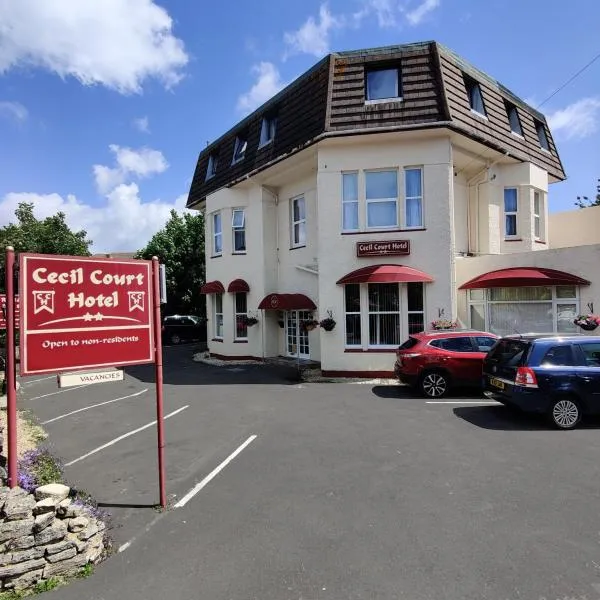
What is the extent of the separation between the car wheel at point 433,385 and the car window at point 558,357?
9.68 ft

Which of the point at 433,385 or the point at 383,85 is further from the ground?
the point at 383,85

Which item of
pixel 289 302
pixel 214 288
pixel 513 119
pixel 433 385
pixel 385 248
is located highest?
pixel 513 119

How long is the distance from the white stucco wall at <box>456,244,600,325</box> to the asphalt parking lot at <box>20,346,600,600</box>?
4.78 meters

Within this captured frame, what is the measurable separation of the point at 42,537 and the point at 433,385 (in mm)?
8521

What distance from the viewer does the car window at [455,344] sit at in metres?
10.2

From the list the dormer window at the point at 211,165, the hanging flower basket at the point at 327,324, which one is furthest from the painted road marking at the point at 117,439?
the dormer window at the point at 211,165

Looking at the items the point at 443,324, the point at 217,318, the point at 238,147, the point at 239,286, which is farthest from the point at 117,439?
the point at 238,147

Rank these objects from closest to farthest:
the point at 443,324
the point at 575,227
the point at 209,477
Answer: the point at 209,477 < the point at 443,324 < the point at 575,227

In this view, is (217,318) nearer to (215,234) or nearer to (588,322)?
(215,234)

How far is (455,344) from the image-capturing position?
10.2 metres

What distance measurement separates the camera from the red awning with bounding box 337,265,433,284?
12.5 metres

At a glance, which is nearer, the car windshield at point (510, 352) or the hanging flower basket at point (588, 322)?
the car windshield at point (510, 352)

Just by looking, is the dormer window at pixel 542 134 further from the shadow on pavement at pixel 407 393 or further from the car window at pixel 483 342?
the shadow on pavement at pixel 407 393

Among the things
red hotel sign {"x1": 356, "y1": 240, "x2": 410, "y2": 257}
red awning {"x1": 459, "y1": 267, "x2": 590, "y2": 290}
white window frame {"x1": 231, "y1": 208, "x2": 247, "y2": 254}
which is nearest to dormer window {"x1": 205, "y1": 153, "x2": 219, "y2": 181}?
white window frame {"x1": 231, "y1": 208, "x2": 247, "y2": 254}
